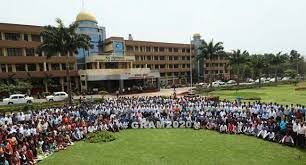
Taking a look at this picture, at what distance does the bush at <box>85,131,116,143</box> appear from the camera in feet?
51.9

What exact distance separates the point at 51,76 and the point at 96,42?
1434 cm

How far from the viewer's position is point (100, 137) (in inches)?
635

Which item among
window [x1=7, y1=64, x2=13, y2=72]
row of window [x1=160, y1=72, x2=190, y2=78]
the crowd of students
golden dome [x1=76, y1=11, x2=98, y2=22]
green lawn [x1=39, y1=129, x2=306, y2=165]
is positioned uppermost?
golden dome [x1=76, y1=11, x2=98, y2=22]

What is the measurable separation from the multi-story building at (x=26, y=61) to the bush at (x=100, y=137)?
106ft

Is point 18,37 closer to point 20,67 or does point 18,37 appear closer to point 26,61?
point 26,61

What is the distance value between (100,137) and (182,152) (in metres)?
5.55

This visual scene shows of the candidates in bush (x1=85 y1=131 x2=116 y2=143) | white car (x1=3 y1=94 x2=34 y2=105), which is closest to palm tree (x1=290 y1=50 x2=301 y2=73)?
white car (x1=3 y1=94 x2=34 y2=105)

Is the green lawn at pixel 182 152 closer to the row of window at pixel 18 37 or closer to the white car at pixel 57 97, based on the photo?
the white car at pixel 57 97

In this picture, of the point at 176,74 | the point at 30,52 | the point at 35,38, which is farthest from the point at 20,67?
the point at 176,74

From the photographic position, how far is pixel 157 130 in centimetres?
1844

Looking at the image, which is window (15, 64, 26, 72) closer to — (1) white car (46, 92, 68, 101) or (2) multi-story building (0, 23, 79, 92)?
(2) multi-story building (0, 23, 79, 92)

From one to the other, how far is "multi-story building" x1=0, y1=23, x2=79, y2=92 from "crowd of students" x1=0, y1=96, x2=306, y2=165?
28.0 m

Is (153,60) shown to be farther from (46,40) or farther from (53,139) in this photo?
(53,139)

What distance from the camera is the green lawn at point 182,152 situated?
39.0 ft
